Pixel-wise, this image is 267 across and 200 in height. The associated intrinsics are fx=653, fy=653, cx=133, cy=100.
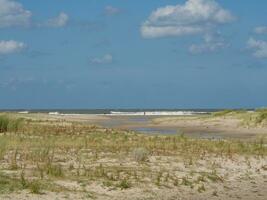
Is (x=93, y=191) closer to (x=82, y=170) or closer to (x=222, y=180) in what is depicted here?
(x=82, y=170)

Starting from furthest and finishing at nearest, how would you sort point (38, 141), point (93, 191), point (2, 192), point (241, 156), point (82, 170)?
point (38, 141), point (241, 156), point (82, 170), point (93, 191), point (2, 192)

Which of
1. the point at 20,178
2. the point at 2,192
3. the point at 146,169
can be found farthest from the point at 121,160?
the point at 2,192

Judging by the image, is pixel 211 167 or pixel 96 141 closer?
pixel 211 167

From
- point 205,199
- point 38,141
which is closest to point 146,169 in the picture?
point 205,199

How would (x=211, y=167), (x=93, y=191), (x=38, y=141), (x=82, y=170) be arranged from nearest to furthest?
(x=93, y=191), (x=82, y=170), (x=211, y=167), (x=38, y=141)

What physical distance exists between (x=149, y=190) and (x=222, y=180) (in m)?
3.32

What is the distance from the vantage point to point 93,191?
1702cm

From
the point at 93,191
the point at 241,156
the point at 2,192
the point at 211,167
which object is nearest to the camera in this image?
the point at 2,192

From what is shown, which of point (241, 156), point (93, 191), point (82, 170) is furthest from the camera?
point (241, 156)

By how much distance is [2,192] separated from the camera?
15703 mm

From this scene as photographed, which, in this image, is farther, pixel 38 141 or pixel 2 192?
pixel 38 141

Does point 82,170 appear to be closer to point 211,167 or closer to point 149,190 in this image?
point 149,190

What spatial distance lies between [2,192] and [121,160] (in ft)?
26.7

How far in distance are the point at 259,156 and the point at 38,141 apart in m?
10.4
